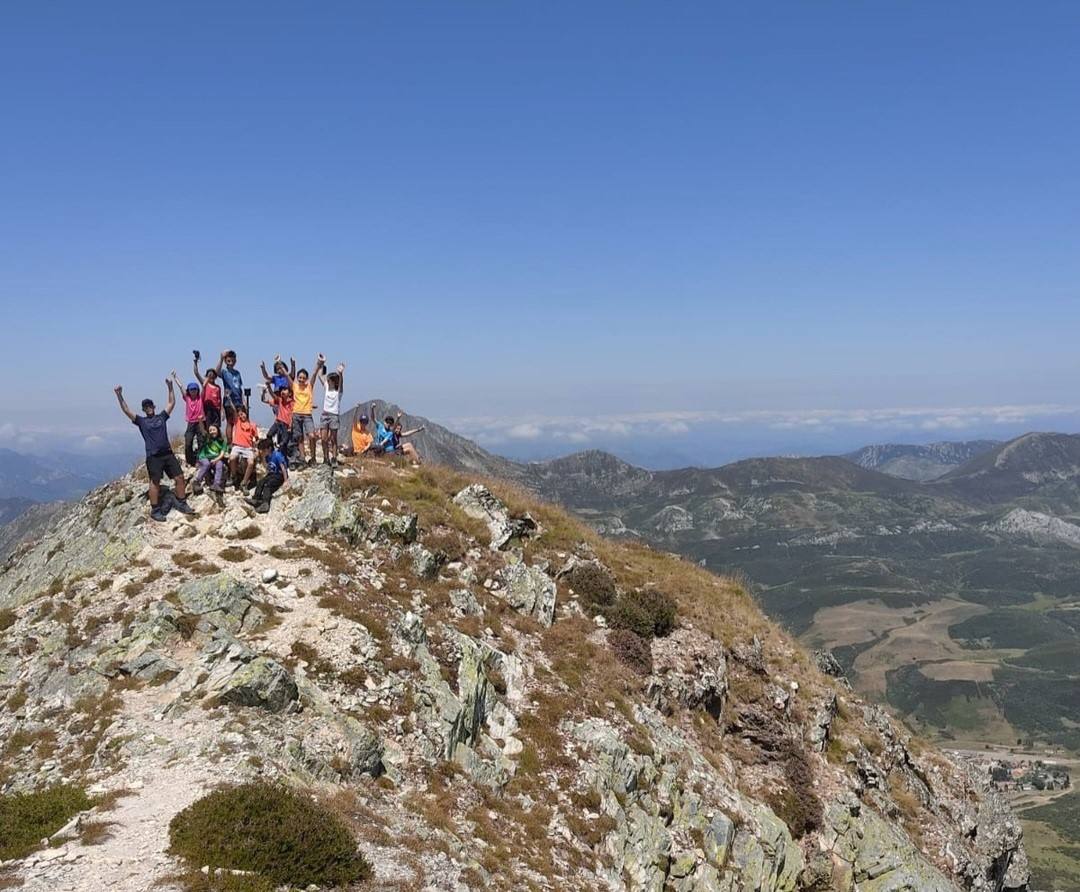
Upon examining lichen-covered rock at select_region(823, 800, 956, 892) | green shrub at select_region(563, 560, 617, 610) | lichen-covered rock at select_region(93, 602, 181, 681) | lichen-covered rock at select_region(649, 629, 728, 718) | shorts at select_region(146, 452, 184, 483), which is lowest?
lichen-covered rock at select_region(823, 800, 956, 892)

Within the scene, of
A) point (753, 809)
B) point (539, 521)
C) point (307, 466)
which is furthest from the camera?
point (539, 521)

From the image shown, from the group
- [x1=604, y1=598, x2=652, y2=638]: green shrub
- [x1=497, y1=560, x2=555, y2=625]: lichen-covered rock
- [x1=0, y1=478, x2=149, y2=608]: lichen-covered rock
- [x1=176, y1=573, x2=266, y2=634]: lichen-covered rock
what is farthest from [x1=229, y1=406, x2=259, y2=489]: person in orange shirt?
[x1=604, y1=598, x2=652, y2=638]: green shrub

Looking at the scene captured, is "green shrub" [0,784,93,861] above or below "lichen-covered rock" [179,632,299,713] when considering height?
below

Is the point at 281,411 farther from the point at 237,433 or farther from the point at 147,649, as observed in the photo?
the point at 147,649

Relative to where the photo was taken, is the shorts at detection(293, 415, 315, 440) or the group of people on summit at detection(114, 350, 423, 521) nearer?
the group of people on summit at detection(114, 350, 423, 521)

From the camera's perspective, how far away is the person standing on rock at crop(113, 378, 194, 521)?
22.8 m

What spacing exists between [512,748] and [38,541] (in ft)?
84.3

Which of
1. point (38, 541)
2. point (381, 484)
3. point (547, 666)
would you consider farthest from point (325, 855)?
point (38, 541)

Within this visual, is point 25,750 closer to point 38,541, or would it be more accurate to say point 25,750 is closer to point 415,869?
point 415,869

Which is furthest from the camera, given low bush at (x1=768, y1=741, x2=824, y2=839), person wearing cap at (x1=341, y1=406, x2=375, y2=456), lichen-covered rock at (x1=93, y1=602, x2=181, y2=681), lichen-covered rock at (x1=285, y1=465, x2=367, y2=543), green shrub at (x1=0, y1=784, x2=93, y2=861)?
person wearing cap at (x1=341, y1=406, x2=375, y2=456)

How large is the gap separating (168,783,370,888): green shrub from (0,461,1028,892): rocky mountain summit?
0.88 ft

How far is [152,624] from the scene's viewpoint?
18.4 metres

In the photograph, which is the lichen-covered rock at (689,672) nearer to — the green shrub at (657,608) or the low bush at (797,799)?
the green shrub at (657,608)

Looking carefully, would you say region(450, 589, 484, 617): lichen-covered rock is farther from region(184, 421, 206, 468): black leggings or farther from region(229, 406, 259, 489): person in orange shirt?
region(184, 421, 206, 468): black leggings
